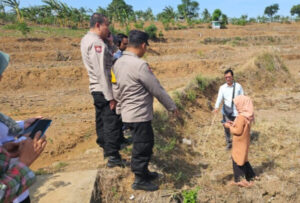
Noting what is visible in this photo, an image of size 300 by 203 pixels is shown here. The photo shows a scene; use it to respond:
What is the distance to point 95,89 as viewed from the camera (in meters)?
3.20

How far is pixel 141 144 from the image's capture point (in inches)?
111

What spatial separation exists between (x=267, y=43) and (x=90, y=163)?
28.8 meters

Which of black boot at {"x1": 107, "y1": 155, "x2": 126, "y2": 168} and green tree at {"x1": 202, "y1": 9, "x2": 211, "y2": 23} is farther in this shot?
green tree at {"x1": 202, "y1": 9, "x2": 211, "y2": 23}

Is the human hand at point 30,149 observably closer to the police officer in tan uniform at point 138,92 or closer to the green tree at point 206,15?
the police officer in tan uniform at point 138,92

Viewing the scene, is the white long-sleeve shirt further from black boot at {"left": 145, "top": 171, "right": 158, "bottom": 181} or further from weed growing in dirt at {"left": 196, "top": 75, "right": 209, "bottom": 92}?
weed growing in dirt at {"left": 196, "top": 75, "right": 209, "bottom": 92}

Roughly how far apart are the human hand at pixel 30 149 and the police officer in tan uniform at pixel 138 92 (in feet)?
4.04

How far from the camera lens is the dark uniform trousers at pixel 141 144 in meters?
2.79

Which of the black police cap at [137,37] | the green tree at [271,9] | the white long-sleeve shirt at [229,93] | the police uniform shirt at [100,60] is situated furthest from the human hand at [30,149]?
the green tree at [271,9]

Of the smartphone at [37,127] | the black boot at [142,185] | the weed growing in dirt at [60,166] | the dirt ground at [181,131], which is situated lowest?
the dirt ground at [181,131]

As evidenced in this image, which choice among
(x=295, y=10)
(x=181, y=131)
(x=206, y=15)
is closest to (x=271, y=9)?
(x=295, y=10)

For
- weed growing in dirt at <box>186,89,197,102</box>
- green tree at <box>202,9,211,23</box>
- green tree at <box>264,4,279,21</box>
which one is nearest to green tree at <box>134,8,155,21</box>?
green tree at <box>202,9,211,23</box>

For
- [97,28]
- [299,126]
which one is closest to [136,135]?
[97,28]

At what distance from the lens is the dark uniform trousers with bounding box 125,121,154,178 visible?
9.14 ft

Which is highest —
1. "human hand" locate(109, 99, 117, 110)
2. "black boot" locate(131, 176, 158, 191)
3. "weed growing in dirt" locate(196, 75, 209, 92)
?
"human hand" locate(109, 99, 117, 110)
